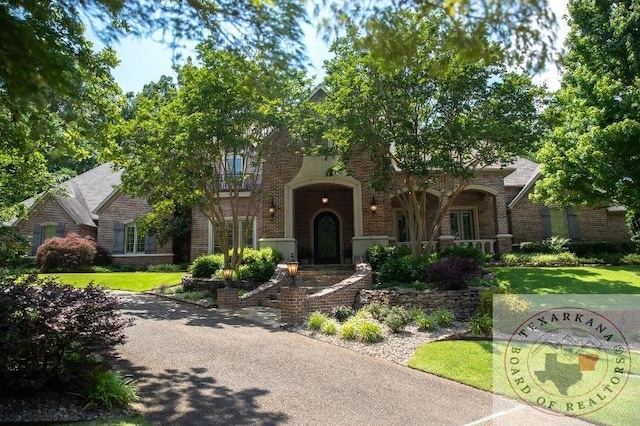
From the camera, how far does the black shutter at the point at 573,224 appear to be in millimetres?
22125

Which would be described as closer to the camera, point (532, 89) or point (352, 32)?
point (352, 32)

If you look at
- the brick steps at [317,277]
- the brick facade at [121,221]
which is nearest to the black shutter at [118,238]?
the brick facade at [121,221]

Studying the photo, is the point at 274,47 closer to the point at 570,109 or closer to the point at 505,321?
the point at 505,321

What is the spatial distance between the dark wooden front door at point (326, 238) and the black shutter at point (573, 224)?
12.0 meters

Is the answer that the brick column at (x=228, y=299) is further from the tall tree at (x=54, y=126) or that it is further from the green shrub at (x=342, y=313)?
the tall tree at (x=54, y=126)

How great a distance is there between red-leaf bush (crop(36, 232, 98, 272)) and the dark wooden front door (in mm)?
12317

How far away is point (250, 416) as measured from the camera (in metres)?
5.45

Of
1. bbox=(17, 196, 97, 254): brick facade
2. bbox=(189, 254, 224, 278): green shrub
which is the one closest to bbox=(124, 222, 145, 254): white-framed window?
bbox=(17, 196, 97, 254): brick facade

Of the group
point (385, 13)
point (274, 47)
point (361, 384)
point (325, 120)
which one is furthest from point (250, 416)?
point (325, 120)

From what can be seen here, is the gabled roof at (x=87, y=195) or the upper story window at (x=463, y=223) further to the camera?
the gabled roof at (x=87, y=195)

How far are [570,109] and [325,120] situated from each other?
8.08m

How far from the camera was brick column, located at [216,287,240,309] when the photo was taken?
13.7 metres

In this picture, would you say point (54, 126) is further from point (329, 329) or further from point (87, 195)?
point (87, 195)

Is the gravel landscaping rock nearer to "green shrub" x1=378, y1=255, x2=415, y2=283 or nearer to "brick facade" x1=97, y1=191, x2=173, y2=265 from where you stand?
"green shrub" x1=378, y1=255, x2=415, y2=283
